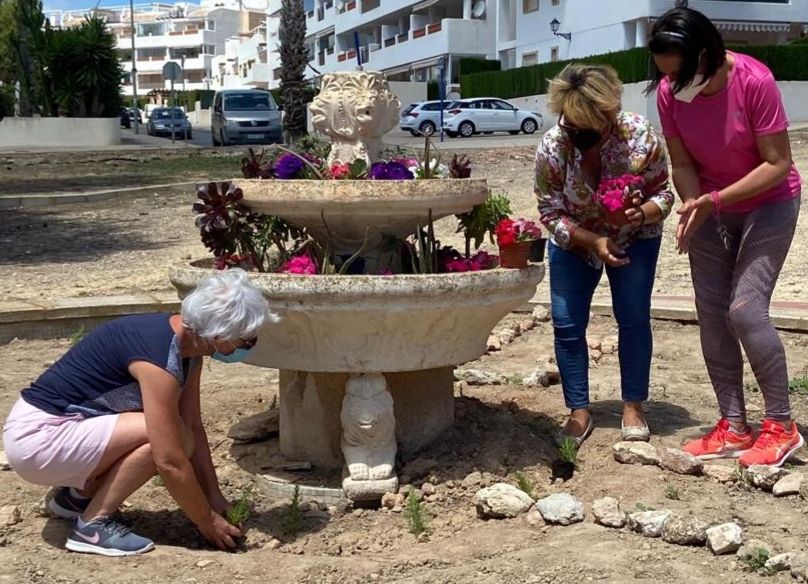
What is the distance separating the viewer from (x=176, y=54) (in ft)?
347

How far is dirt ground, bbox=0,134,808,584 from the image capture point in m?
3.41

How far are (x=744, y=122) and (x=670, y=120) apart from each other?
1.01ft

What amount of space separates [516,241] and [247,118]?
24.4m

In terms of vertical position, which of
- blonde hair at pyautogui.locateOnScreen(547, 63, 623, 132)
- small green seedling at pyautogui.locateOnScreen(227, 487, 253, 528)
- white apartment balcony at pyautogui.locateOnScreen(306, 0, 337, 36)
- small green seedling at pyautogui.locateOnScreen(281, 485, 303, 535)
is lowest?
small green seedling at pyautogui.locateOnScreen(281, 485, 303, 535)

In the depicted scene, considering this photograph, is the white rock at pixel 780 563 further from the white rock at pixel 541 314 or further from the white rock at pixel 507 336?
the white rock at pixel 541 314

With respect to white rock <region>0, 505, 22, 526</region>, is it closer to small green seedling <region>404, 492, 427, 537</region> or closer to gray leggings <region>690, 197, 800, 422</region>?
small green seedling <region>404, 492, 427, 537</region>

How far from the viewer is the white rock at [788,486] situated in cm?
392

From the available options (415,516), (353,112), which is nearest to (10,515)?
(415,516)

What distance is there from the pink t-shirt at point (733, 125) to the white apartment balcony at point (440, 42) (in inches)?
1426

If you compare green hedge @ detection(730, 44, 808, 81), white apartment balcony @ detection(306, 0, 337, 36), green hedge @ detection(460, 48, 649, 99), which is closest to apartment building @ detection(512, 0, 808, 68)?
green hedge @ detection(460, 48, 649, 99)

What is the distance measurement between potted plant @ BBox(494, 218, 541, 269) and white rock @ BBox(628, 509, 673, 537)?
42.3 inches

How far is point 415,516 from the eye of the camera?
3.92 meters

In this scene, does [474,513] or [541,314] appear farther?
[541,314]

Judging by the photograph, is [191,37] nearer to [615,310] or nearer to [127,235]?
[127,235]
